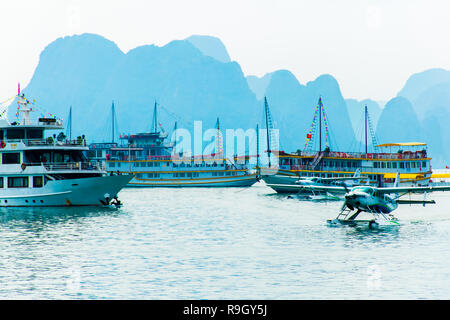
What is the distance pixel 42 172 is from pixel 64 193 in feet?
10.7

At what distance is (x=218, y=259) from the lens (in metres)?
30.9

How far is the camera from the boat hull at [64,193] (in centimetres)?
5872

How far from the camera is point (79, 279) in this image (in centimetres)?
2580

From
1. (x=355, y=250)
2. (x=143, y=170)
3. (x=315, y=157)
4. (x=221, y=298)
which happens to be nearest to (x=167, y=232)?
(x=355, y=250)

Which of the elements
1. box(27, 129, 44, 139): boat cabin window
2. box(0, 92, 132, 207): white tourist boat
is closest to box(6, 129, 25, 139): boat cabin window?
box(0, 92, 132, 207): white tourist boat

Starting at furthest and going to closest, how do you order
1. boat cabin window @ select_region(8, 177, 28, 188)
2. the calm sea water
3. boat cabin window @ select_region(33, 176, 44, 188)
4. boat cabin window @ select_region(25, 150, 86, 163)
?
boat cabin window @ select_region(25, 150, 86, 163), boat cabin window @ select_region(8, 177, 28, 188), boat cabin window @ select_region(33, 176, 44, 188), the calm sea water

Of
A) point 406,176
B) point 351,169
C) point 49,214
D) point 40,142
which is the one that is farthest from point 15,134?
point 406,176

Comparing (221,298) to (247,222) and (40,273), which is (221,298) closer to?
(40,273)

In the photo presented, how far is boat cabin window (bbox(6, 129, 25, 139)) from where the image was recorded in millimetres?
60344

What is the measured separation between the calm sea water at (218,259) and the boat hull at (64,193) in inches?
255

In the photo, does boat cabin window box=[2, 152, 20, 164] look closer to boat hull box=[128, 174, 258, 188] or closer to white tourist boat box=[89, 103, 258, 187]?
white tourist boat box=[89, 103, 258, 187]

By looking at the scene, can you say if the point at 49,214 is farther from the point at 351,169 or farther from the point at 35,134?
the point at 351,169
